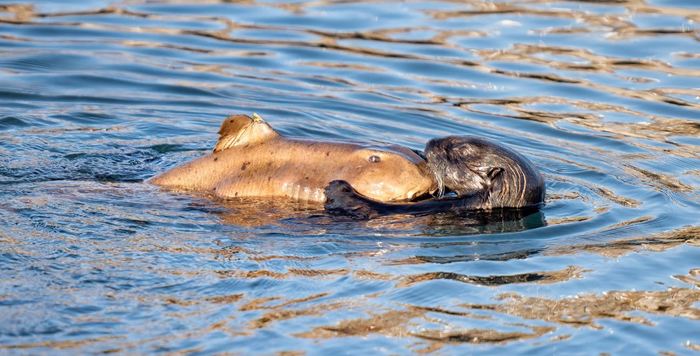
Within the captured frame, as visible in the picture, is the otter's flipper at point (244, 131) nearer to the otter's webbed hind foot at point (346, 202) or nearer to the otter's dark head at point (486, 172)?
the otter's webbed hind foot at point (346, 202)

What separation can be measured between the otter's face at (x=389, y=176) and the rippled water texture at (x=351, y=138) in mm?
339

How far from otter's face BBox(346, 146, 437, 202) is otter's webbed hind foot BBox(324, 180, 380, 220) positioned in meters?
0.13

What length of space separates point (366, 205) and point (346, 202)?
14 cm

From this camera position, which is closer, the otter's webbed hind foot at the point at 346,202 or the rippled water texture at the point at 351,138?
A: the rippled water texture at the point at 351,138

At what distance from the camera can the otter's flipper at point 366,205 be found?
26.0ft

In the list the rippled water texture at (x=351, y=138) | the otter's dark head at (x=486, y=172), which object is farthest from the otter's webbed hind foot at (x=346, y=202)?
→ the otter's dark head at (x=486, y=172)

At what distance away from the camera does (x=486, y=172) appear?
8.21 m

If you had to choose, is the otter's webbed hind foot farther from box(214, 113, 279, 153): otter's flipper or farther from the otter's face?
box(214, 113, 279, 153): otter's flipper

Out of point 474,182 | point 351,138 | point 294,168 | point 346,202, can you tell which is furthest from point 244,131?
point 351,138

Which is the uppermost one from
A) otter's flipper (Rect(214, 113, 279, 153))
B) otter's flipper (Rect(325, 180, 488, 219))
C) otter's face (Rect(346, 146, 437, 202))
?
otter's flipper (Rect(214, 113, 279, 153))

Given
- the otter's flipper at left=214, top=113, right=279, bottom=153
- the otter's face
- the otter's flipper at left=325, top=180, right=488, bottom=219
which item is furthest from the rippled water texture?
the otter's flipper at left=214, top=113, right=279, bottom=153

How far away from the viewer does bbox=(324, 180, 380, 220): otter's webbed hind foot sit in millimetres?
7898

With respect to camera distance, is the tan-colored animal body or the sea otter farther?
the tan-colored animal body

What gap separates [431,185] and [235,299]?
2.34 metres
